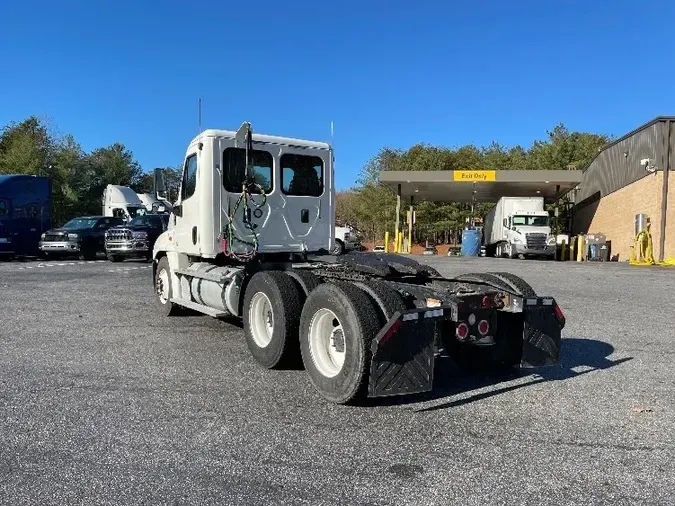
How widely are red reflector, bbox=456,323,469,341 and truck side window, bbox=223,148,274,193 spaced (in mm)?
3862

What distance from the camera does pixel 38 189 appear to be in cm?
2466

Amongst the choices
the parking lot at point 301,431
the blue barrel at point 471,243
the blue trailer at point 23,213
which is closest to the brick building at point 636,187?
the blue barrel at point 471,243

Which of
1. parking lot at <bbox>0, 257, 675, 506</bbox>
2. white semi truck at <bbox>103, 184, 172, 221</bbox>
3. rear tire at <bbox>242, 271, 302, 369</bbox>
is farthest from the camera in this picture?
white semi truck at <bbox>103, 184, 172, 221</bbox>

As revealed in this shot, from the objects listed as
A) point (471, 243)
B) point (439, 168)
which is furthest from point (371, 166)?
point (471, 243)

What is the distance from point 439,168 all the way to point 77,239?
113 ft

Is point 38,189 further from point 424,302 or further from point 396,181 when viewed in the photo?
point 424,302

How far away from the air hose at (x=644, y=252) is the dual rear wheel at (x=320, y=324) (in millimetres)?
23086

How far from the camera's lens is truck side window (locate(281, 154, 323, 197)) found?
8242 mm

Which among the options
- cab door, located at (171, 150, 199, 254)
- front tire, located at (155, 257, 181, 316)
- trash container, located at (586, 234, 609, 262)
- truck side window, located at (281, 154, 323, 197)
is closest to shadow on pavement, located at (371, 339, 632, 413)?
truck side window, located at (281, 154, 323, 197)

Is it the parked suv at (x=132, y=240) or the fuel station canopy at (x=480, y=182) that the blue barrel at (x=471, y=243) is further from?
→ the parked suv at (x=132, y=240)

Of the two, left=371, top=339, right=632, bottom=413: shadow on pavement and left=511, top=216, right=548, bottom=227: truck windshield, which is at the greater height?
left=511, top=216, right=548, bottom=227: truck windshield

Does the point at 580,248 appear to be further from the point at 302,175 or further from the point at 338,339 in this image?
the point at 338,339

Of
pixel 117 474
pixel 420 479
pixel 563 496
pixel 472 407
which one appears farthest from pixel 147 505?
pixel 472 407

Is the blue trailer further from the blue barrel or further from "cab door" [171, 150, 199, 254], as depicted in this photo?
the blue barrel
